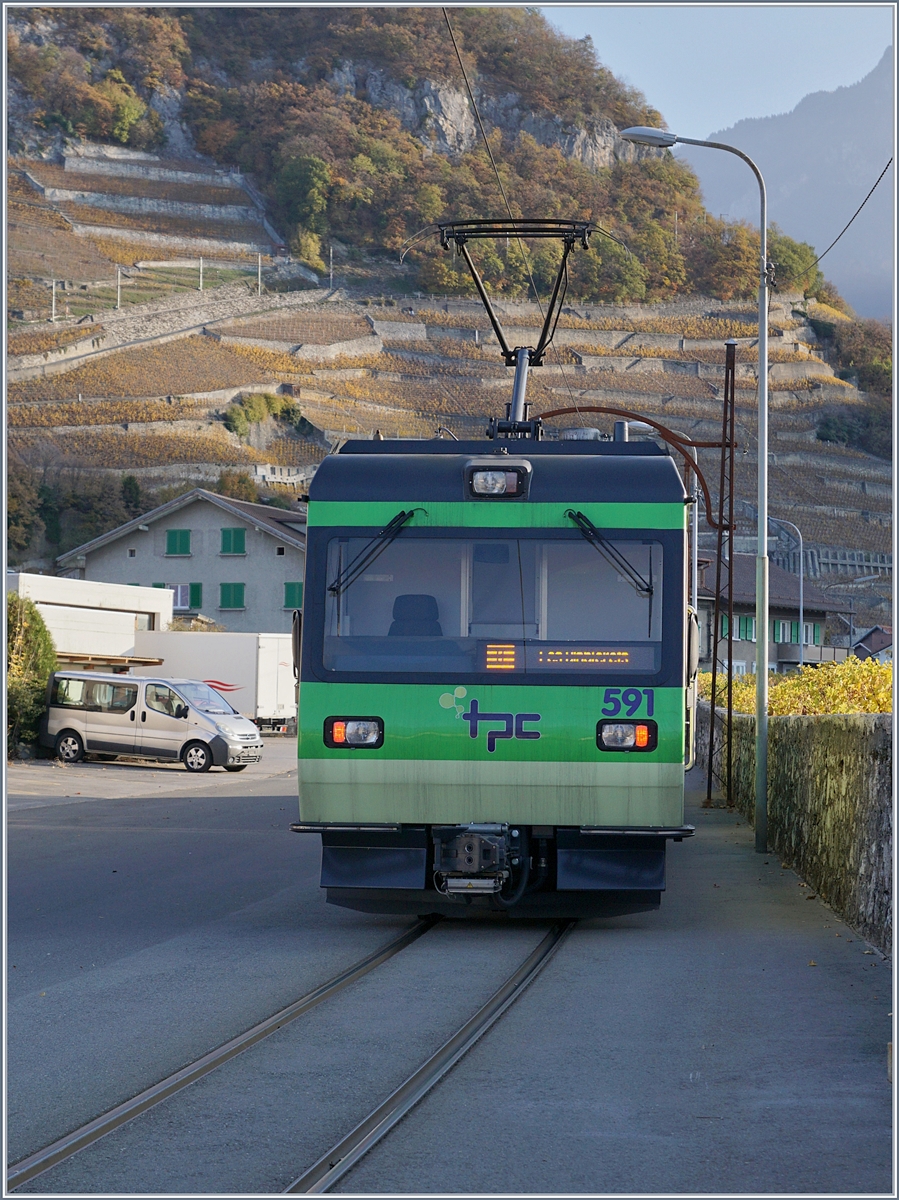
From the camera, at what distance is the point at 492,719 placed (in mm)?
10250

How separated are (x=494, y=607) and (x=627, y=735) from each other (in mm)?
1239

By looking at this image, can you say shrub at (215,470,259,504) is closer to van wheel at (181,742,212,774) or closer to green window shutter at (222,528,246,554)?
green window shutter at (222,528,246,554)

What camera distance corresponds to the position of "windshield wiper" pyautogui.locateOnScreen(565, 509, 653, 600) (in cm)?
1045

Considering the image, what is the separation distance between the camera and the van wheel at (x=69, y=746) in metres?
33.0

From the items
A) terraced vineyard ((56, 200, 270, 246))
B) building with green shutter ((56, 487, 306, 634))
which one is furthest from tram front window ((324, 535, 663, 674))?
terraced vineyard ((56, 200, 270, 246))

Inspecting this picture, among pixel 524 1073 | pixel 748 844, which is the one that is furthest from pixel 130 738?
pixel 524 1073

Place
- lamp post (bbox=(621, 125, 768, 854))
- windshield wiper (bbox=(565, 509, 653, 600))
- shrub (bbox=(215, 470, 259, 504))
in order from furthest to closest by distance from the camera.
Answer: shrub (bbox=(215, 470, 259, 504)) → lamp post (bbox=(621, 125, 768, 854)) → windshield wiper (bbox=(565, 509, 653, 600))

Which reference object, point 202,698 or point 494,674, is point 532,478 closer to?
point 494,674

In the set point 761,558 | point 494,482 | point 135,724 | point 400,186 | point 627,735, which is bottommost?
point 135,724

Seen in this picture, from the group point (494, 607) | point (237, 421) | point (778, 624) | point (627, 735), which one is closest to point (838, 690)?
point (627, 735)

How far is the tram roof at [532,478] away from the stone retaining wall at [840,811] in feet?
7.39

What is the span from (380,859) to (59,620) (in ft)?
105

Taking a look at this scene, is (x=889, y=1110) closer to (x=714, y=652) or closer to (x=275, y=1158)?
(x=275, y=1158)

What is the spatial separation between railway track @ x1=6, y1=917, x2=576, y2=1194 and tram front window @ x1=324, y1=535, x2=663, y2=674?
78.7 inches
